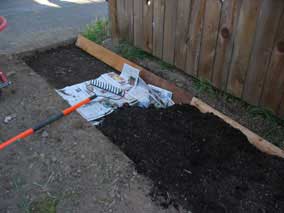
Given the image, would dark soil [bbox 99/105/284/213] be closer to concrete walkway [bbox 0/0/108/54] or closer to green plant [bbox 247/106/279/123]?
green plant [bbox 247/106/279/123]

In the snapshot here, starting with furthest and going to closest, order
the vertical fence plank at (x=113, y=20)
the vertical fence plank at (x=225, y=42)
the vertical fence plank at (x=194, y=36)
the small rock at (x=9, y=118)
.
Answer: the vertical fence plank at (x=113, y=20) → the vertical fence plank at (x=194, y=36) → the small rock at (x=9, y=118) → the vertical fence plank at (x=225, y=42)

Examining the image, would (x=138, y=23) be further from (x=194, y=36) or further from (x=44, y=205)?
(x=44, y=205)

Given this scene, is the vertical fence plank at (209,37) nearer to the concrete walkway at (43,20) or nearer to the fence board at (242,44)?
the fence board at (242,44)

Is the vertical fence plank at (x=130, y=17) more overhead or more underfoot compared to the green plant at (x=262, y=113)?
more overhead

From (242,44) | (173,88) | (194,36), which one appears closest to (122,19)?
(194,36)

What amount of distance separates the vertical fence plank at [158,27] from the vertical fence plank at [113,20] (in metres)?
0.75

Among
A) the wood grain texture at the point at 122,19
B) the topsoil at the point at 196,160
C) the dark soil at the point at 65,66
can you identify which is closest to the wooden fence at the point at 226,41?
the wood grain texture at the point at 122,19

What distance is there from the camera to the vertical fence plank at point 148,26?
285cm

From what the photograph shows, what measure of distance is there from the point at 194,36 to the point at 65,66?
4.98ft

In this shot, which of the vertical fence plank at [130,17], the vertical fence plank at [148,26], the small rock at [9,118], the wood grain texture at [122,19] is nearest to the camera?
the small rock at [9,118]

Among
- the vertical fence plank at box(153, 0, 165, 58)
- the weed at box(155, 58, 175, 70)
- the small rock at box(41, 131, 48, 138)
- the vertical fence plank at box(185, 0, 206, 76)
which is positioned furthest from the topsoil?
the vertical fence plank at box(153, 0, 165, 58)

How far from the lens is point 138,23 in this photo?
307 cm

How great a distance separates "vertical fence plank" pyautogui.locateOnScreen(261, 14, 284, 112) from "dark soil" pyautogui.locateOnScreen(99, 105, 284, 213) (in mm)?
380

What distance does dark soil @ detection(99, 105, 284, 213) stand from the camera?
1.52 m
